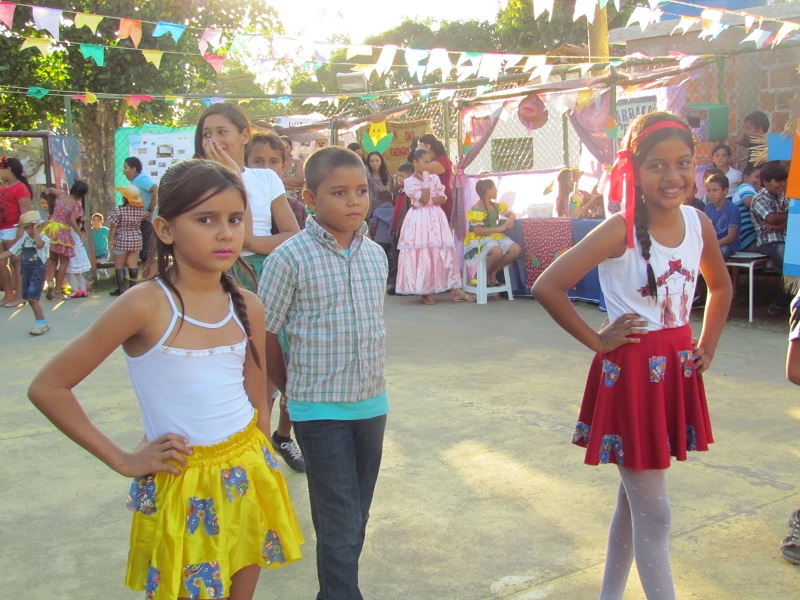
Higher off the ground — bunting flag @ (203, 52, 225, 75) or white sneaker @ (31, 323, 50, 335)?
bunting flag @ (203, 52, 225, 75)

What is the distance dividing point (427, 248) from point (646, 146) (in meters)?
7.42

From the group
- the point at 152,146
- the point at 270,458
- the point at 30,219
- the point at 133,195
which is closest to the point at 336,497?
the point at 270,458

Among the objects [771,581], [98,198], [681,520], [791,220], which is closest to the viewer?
[771,581]

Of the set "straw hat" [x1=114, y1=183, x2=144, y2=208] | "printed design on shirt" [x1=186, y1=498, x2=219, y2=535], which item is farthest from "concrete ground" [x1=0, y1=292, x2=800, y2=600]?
"straw hat" [x1=114, y1=183, x2=144, y2=208]

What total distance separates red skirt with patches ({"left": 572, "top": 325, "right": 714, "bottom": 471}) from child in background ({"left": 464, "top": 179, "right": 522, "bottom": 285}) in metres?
7.15

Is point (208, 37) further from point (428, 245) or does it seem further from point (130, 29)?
point (428, 245)

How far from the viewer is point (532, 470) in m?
3.91

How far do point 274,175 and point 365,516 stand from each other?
1887 millimetres

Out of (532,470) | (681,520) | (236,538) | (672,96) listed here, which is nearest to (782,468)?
(681,520)

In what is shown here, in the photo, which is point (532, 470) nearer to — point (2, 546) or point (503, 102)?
point (2, 546)

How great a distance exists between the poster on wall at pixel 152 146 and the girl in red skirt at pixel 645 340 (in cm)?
1130

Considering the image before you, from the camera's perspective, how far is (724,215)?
25.4 feet

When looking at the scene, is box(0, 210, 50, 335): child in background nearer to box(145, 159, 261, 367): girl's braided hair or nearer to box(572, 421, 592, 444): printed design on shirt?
box(145, 159, 261, 367): girl's braided hair

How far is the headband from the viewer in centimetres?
239
